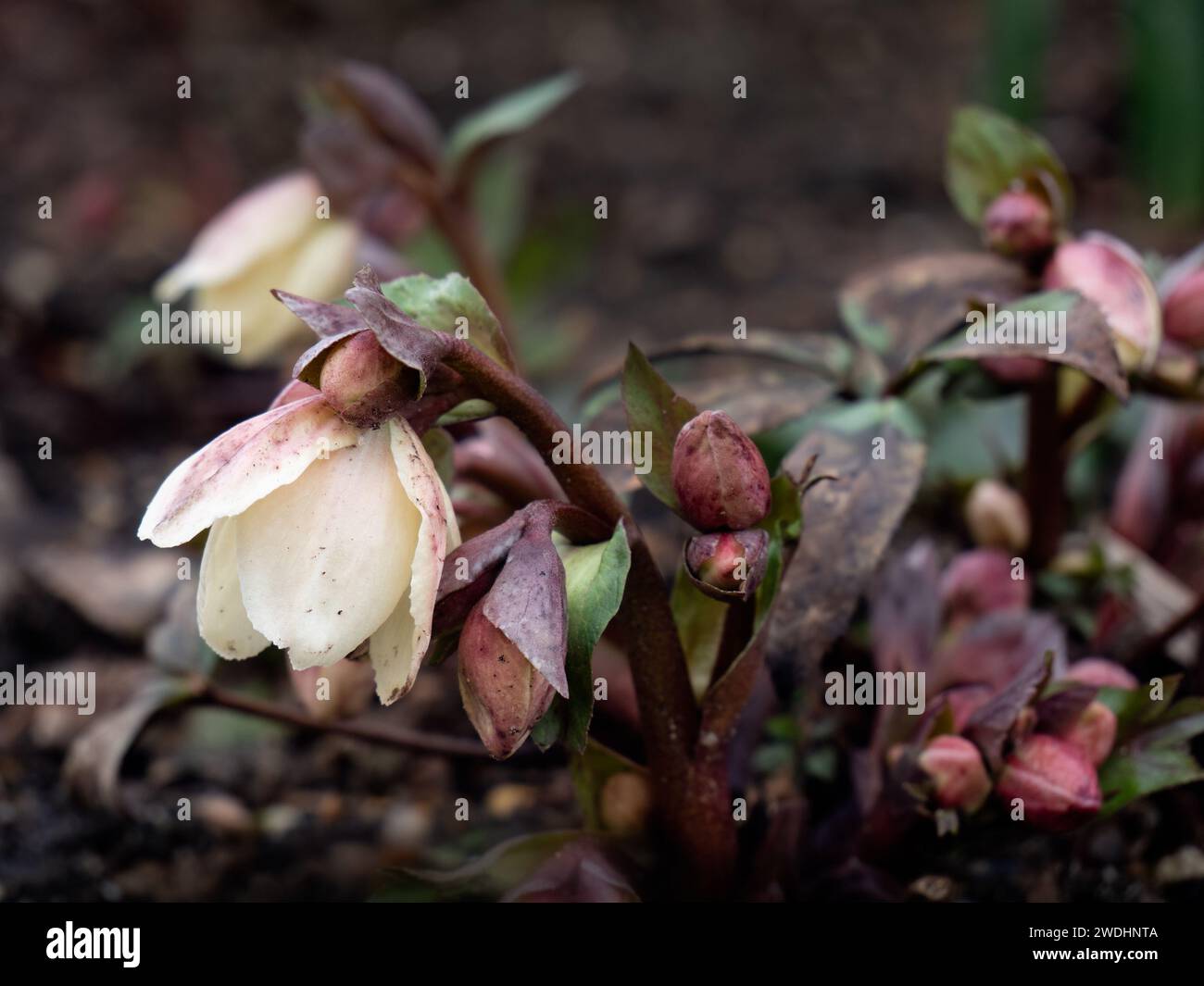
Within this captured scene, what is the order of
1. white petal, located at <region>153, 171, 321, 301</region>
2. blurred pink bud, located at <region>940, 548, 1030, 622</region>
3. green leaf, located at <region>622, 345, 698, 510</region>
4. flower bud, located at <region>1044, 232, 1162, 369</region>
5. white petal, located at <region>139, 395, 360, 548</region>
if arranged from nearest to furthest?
1. white petal, located at <region>139, 395, 360, 548</region>
2. green leaf, located at <region>622, 345, 698, 510</region>
3. flower bud, located at <region>1044, 232, 1162, 369</region>
4. blurred pink bud, located at <region>940, 548, 1030, 622</region>
5. white petal, located at <region>153, 171, 321, 301</region>

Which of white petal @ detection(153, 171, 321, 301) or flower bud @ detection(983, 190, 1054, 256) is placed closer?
flower bud @ detection(983, 190, 1054, 256)

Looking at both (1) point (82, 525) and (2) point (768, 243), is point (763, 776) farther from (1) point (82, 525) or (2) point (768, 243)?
(2) point (768, 243)

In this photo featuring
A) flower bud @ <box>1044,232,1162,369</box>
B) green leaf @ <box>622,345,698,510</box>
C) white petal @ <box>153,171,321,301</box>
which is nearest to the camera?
green leaf @ <box>622,345,698,510</box>

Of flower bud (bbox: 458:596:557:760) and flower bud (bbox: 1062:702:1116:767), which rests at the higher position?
flower bud (bbox: 458:596:557:760)

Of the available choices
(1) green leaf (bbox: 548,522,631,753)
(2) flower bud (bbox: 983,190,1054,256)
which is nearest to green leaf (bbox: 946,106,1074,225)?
(2) flower bud (bbox: 983,190,1054,256)

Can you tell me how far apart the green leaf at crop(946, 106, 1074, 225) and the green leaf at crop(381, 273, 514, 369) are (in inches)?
16.0

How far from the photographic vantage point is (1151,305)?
0.78m

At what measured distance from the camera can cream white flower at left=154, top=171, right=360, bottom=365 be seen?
1019mm

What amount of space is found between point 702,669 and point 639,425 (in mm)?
176

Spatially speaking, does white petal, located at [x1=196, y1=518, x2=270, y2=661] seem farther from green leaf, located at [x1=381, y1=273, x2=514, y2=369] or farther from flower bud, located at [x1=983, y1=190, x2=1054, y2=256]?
flower bud, located at [x1=983, y1=190, x2=1054, y2=256]

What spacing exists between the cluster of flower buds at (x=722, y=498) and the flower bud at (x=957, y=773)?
6.9 inches

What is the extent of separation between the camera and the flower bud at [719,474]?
1.98ft

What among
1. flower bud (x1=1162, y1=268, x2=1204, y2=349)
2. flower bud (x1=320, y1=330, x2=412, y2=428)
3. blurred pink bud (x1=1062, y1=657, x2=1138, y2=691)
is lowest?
blurred pink bud (x1=1062, y1=657, x2=1138, y2=691)

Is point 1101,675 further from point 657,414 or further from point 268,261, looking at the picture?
point 268,261
